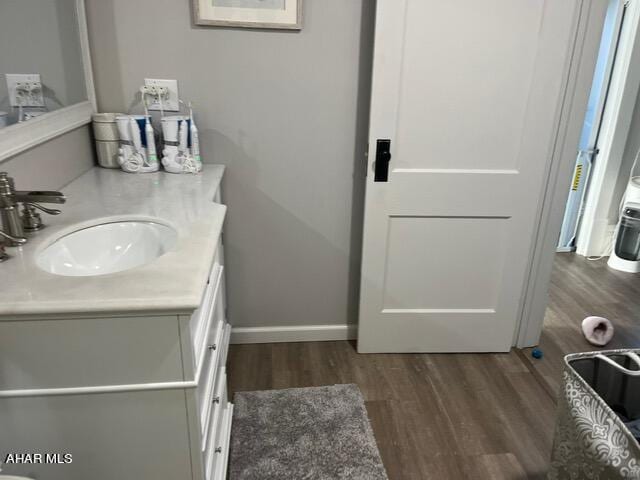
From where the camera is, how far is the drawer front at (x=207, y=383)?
3.95 feet

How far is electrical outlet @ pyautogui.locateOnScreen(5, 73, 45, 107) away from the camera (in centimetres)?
140

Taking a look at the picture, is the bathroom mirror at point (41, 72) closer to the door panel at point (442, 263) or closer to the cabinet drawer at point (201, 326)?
the cabinet drawer at point (201, 326)

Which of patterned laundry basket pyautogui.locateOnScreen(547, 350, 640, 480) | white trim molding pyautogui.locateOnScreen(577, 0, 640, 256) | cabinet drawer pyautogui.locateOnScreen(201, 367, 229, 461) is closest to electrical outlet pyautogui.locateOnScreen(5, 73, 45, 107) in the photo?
cabinet drawer pyautogui.locateOnScreen(201, 367, 229, 461)

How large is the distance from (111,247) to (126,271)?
0.38 meters

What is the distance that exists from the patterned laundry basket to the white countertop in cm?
110

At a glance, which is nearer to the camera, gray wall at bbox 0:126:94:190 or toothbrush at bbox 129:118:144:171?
gray wall at bbox 0:126:94:190

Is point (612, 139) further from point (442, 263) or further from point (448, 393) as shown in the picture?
point (448, 393)

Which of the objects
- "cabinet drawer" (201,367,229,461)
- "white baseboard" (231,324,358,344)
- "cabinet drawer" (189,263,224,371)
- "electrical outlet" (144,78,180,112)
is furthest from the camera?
"white baseboard" (231,324,358,344)

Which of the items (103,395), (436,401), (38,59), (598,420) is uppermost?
(38,59)

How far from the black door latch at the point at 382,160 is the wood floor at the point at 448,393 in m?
0.90

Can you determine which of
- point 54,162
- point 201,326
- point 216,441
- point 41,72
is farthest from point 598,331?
point 41,72

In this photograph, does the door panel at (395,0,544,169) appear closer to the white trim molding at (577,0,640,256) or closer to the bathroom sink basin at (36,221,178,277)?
the bathroom sink basin at (36,221,178,277)

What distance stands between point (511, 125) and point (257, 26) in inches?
45.0

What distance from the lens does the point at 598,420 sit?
51.9 inches
